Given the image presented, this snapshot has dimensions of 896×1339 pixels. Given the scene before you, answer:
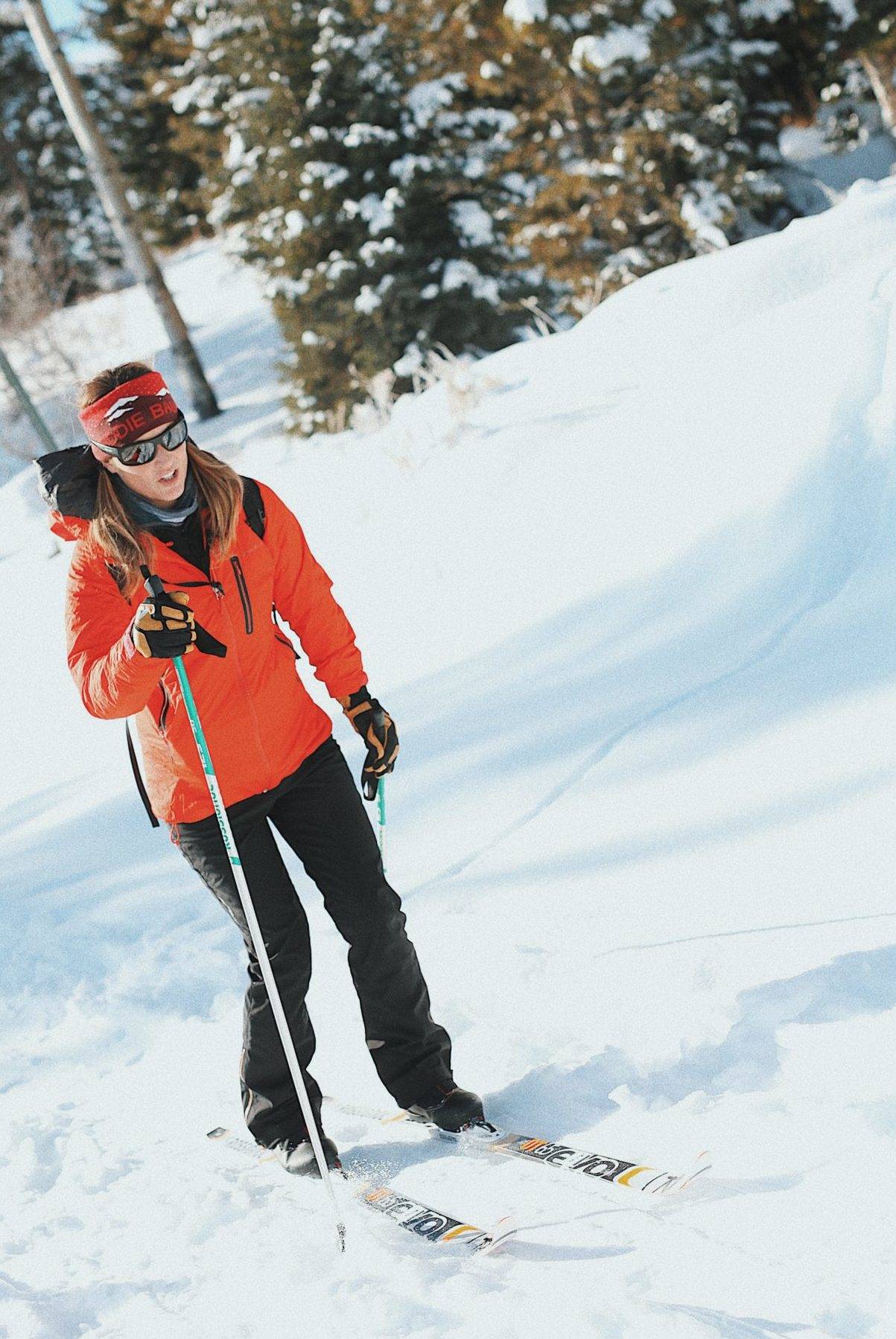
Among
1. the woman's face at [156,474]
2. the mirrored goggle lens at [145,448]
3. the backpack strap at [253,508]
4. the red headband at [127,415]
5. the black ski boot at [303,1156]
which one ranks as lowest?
the black ski boot at [303,1156]

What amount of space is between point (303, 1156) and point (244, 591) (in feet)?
4.76

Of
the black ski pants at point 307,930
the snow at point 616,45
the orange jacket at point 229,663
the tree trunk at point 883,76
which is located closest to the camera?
the orange jacket at point 229,663

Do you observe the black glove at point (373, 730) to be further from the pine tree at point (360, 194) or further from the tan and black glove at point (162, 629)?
the pine tree at point (360, 194)

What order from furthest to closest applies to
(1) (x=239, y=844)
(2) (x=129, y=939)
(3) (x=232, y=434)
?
(3) (x=232, y=434) < (2) (x=129, y=939) < (1) (x=239, y=844)

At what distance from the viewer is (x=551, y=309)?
1561cm

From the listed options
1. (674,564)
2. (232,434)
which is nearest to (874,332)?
(674,564)

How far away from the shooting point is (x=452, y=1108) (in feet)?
9.95

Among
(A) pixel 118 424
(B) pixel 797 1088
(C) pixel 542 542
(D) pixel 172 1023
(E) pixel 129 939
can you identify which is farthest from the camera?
(C) pixel 542 542

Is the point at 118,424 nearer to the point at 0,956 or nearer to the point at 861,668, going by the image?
the point at 861,668

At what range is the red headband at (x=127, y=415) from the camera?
8.29ft

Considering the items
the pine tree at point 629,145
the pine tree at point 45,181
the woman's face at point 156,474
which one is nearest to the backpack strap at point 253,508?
the woman's face at point 156,474

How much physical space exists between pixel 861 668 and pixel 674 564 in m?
1.32

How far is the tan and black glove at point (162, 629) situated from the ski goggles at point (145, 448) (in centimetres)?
34

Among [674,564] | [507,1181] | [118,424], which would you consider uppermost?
[118,424]
